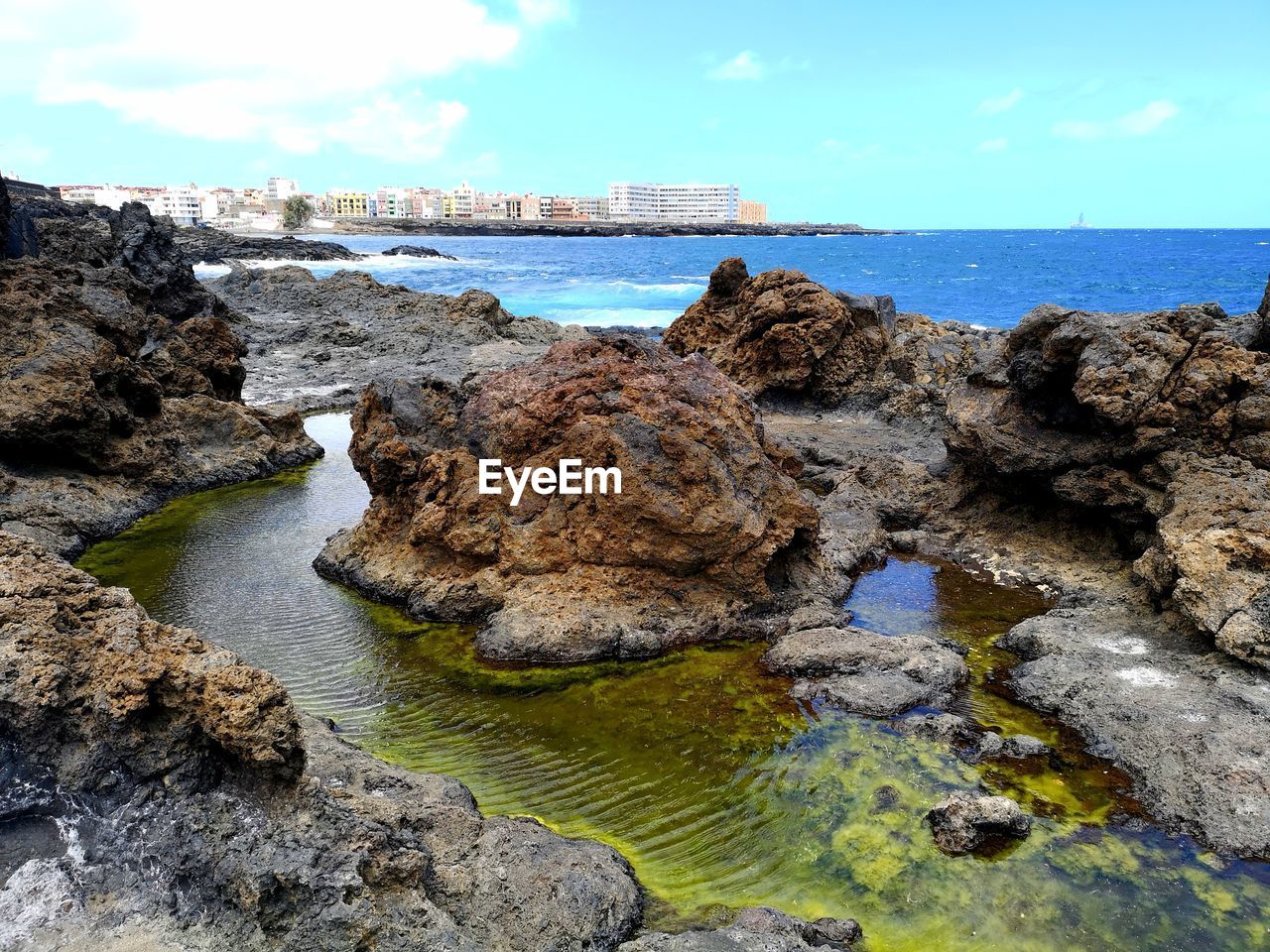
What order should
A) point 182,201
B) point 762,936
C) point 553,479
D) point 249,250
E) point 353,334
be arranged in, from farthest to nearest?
1. point 182,201
2. point 249,250
3. point 353,334
4. point 553,479
5. point 762,936

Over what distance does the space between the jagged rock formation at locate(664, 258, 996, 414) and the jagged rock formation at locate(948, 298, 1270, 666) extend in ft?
20.6

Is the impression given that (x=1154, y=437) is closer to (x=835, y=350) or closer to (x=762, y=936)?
(x=762, y=936)

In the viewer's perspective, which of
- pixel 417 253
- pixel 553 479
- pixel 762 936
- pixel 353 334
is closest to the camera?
pixel 762 936

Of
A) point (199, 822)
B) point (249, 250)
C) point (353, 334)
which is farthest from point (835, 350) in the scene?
point (249, 250)

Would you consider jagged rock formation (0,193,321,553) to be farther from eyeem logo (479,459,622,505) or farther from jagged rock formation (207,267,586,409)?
eyeem logo (479,459,622,505)

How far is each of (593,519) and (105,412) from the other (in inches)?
334

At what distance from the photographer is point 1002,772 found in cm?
753

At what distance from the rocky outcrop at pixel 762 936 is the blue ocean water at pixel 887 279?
42203mm

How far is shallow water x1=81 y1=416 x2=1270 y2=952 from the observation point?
5.98 m

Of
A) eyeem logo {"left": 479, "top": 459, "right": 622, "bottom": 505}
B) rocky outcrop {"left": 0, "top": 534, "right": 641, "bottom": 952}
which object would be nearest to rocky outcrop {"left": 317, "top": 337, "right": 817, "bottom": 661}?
eyeem logo {"left": 479, "top": 459, "right": 622, "bottom": 505}

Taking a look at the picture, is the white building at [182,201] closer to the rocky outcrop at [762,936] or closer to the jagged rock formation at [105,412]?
the jagged rock formation at [105,412]

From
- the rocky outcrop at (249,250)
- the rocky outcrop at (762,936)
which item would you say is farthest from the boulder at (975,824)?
the rocky outcrop at (249,250)

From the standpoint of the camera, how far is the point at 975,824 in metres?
6.55

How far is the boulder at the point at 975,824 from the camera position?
6512 mm
